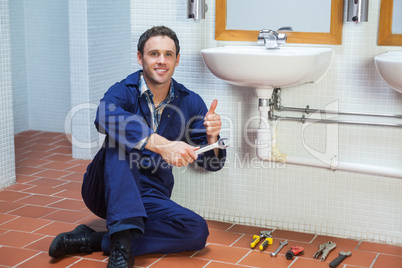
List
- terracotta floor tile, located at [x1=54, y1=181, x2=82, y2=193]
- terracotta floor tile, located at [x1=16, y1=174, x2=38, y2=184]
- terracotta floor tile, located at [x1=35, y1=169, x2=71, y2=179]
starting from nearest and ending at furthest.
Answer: terracotta floor tile, located at [x1=54, y1=181, x2=82, y2=193], terracotta floor tile, located at [x1=16, y1=174, x2=38, y2=184], terracotta floor tile, located at [x1=35, y1=169, x2=71, y2=179]

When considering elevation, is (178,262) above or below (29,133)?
below

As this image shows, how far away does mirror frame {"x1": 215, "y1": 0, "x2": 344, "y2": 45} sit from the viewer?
2.88 m

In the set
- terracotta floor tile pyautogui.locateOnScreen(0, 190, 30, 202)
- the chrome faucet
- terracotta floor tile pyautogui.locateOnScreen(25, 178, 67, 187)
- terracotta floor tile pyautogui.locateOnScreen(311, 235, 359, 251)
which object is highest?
the chrome faucet

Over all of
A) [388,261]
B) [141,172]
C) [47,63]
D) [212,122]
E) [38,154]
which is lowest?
[388,261]

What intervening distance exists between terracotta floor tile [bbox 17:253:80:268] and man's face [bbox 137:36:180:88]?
0.84m

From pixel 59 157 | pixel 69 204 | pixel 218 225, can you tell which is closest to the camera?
pixel 218 225

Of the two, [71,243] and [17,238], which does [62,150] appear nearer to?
[17,238]

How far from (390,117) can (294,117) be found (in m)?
0.45

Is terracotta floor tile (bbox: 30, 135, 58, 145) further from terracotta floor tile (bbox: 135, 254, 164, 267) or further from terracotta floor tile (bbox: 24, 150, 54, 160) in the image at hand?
terracotta floor tile (bbox: 135, 254, 164, 267)

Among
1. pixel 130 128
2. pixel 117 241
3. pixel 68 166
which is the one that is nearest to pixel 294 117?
pixel 130 128

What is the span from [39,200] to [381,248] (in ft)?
6.04

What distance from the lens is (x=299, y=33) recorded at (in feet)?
9.73

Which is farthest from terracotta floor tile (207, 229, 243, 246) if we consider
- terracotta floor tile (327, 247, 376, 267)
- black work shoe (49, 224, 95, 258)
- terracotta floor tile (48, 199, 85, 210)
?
terracotta floor tile (48, 199, 85, 210)

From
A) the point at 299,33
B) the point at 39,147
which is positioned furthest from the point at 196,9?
the point at 39,147
